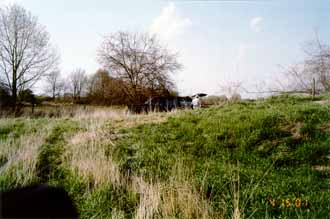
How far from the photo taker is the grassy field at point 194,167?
4.19 metres

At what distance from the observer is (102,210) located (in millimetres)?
4402

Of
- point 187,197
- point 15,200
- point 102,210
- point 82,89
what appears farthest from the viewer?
point 82,89

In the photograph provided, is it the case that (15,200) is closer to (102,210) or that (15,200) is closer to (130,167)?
(102,210)

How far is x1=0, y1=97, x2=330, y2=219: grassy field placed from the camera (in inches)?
165

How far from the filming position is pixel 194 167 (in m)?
6.01

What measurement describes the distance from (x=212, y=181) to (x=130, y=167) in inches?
68.3

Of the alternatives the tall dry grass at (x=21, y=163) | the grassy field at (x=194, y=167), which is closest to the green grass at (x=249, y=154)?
the grassy field at (x=194, y=167)

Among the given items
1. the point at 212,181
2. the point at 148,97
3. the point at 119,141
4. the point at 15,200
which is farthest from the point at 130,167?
the point at 148,97

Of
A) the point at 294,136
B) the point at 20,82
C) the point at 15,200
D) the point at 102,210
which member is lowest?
the point at 102,210
